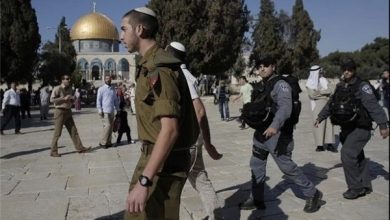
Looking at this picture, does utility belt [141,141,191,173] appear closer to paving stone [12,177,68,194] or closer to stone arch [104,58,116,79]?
paving stone [12,177,68,194]

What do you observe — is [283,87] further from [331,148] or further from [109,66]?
[109,66]

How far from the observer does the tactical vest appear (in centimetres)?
562

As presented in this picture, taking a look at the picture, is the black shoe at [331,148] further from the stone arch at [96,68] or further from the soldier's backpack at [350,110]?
the stone arch at [96,68]

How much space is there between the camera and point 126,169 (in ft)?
26.6

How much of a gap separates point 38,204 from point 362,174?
13.7ft

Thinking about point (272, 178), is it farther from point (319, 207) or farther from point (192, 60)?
point (192, 60)

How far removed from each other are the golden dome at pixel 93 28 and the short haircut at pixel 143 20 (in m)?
94.2

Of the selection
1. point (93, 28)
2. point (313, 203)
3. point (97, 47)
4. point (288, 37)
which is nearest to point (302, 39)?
point (288, 37)

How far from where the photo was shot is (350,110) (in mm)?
5609

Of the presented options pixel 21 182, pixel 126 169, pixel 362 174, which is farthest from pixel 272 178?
pixel 21 182

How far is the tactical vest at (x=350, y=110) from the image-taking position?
5.62 m

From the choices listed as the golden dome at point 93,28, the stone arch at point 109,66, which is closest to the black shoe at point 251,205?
the golden dome at point 93,28

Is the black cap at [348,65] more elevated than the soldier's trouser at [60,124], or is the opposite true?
the black cap at [348,65]

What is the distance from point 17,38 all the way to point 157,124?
3091cm
